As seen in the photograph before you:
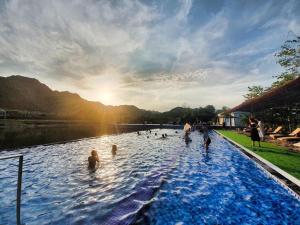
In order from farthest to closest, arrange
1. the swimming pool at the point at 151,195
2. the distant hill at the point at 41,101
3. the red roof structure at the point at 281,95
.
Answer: the distant hill at the point at 41,101
the red roof structure at the point at 281,95
the swimming pool at the point at 151,195

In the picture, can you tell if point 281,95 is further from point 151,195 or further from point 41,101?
point 41,101

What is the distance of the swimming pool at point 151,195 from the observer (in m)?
6.00

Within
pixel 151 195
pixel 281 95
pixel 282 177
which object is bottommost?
pixel 151 195

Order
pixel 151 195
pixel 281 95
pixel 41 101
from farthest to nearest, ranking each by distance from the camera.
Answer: pixel 41 101
pixel 281 95
pixel 151 195

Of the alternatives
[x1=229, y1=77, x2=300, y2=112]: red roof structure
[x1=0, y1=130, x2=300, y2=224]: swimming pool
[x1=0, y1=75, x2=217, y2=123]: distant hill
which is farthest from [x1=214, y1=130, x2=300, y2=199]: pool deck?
[x1=0, y1=75, x2=217, y2=123]: distant hill

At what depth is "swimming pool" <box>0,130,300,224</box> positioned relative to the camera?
19.7ft

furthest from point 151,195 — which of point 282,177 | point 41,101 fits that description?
point 41,101

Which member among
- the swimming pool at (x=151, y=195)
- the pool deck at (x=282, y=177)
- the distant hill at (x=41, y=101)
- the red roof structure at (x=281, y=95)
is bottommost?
the swimming pool at (x=151, y=195)

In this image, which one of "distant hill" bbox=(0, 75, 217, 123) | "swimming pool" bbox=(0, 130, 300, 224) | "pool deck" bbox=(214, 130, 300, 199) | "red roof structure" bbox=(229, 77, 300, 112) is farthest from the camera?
"distant hill" bbox=(0, 75, 217, 123)

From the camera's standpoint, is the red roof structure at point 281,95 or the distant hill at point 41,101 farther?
the distant hill at point 41,101

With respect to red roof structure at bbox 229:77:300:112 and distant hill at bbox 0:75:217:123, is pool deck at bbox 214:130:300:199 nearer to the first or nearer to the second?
red roof structure at bbox 229:77:300:112

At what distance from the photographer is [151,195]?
25.7 ft

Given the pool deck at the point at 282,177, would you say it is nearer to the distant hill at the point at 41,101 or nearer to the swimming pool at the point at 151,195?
the swimming pool at the point at 151,195

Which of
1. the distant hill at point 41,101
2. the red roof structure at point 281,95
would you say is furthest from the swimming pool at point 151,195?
the distant hill at point 41,101
